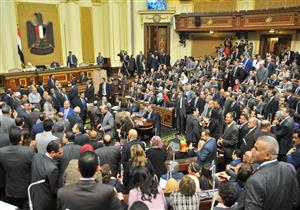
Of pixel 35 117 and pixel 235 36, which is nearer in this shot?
pixel 35 117

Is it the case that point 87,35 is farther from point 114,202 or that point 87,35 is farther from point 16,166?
point 114,202

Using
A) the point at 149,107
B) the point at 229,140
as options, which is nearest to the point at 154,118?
the point at 149,107

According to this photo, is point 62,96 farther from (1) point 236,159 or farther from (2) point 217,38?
(2) point 217,38

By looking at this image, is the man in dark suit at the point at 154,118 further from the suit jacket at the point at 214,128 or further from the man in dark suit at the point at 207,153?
the man in dark suit at the point at 207,153

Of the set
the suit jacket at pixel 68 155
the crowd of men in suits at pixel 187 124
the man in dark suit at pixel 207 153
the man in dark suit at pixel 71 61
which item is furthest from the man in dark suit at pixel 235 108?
the man in dark suit at pixel 71 61

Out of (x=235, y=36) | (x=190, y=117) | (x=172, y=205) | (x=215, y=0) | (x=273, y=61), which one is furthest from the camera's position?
(x=215, y=0)

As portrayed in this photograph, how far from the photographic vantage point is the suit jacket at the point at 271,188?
2.47m

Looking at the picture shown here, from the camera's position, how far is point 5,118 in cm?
593

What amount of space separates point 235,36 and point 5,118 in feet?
46.0

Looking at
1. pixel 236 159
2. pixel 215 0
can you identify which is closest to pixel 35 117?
pixel 236 159

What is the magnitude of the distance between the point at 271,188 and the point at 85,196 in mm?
1509

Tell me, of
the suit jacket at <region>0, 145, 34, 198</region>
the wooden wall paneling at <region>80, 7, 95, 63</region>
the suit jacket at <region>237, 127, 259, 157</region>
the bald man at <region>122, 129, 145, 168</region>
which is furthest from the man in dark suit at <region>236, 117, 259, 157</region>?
the wooden wall paneling at <region>80, 7, 95, 63</region>

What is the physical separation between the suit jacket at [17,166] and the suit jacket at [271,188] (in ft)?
8.84

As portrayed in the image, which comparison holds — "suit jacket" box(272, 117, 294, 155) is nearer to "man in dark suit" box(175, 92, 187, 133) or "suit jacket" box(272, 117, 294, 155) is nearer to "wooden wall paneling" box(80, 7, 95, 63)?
"man in dark suit" box(175, 92, 187, 133)
